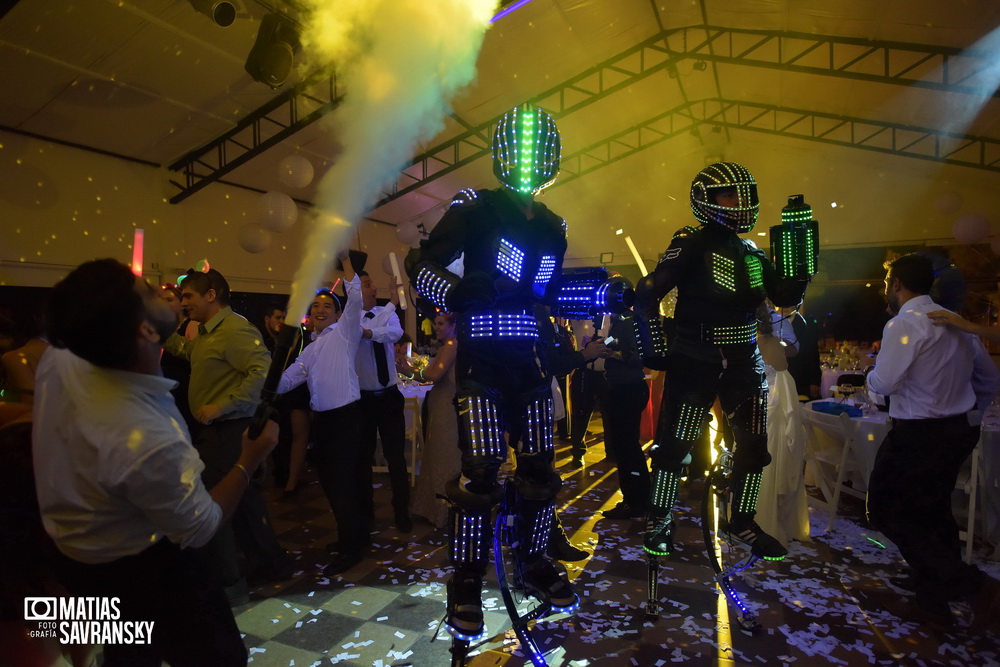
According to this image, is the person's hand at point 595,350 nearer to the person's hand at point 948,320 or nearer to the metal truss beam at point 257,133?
the person's hand at point 948,320

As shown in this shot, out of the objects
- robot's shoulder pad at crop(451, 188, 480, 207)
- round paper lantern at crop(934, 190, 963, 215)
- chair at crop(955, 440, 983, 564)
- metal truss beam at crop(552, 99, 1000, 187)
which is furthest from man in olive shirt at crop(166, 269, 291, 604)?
round paper lantern at crop(934, 190, 963, 215)

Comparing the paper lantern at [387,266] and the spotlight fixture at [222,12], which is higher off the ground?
the spotlight fixture at [222,12]

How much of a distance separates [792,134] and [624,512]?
1298 cm

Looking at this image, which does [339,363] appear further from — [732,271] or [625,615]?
[732,271]

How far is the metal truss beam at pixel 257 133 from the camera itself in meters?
10.4

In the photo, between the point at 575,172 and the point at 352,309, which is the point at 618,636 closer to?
the point at 352,309

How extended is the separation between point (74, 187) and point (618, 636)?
1182 centimetres

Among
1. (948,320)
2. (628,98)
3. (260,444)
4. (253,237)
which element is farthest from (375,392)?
(628,98)

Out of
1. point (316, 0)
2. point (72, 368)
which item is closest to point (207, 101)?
point (316, 0)

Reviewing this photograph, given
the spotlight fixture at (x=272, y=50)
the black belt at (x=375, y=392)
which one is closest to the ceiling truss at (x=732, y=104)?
the spotlight fixture at (x=272, y=50)

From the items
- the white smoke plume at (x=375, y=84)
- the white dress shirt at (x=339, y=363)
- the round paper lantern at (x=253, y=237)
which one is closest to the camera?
the white smoke plume at (x=375, y=84)

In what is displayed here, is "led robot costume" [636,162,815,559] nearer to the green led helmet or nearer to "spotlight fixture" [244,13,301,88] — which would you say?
the green led helmet

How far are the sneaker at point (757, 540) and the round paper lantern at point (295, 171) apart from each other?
29.8 ft

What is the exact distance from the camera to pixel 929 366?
11.7ft
